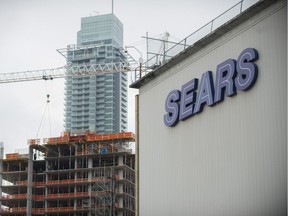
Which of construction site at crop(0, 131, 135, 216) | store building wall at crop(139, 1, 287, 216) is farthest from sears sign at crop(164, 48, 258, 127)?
construction site at crop(0, 131, 135, 216)

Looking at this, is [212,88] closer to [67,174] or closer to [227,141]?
[227,141]

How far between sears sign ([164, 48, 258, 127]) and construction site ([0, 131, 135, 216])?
7798 cm

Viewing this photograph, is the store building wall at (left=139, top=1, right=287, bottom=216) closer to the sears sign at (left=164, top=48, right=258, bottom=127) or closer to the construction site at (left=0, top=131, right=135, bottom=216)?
the sears sign at (left=164, top=48, right=258, bottom=127)

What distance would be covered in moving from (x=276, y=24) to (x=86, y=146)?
98.3 meters

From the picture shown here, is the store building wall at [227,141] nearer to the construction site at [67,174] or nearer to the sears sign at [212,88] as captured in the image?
the sears sign at [212,88]

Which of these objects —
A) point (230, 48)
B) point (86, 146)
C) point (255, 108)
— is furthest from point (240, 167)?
point (86, 146)

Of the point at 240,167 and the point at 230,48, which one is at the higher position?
the point at 230,48

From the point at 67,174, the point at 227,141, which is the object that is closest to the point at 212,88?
the point at 227,141

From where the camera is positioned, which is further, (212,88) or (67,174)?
(67,174)

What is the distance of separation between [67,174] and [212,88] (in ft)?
315

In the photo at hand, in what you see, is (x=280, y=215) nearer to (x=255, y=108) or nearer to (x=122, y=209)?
(x=255, y=108)

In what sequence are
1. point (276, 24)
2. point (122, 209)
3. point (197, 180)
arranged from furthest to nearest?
1. point (122, 209)
2. point (197, 180)
3. point (276, 24)

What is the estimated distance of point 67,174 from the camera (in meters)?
130

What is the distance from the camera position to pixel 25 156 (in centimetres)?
13400
